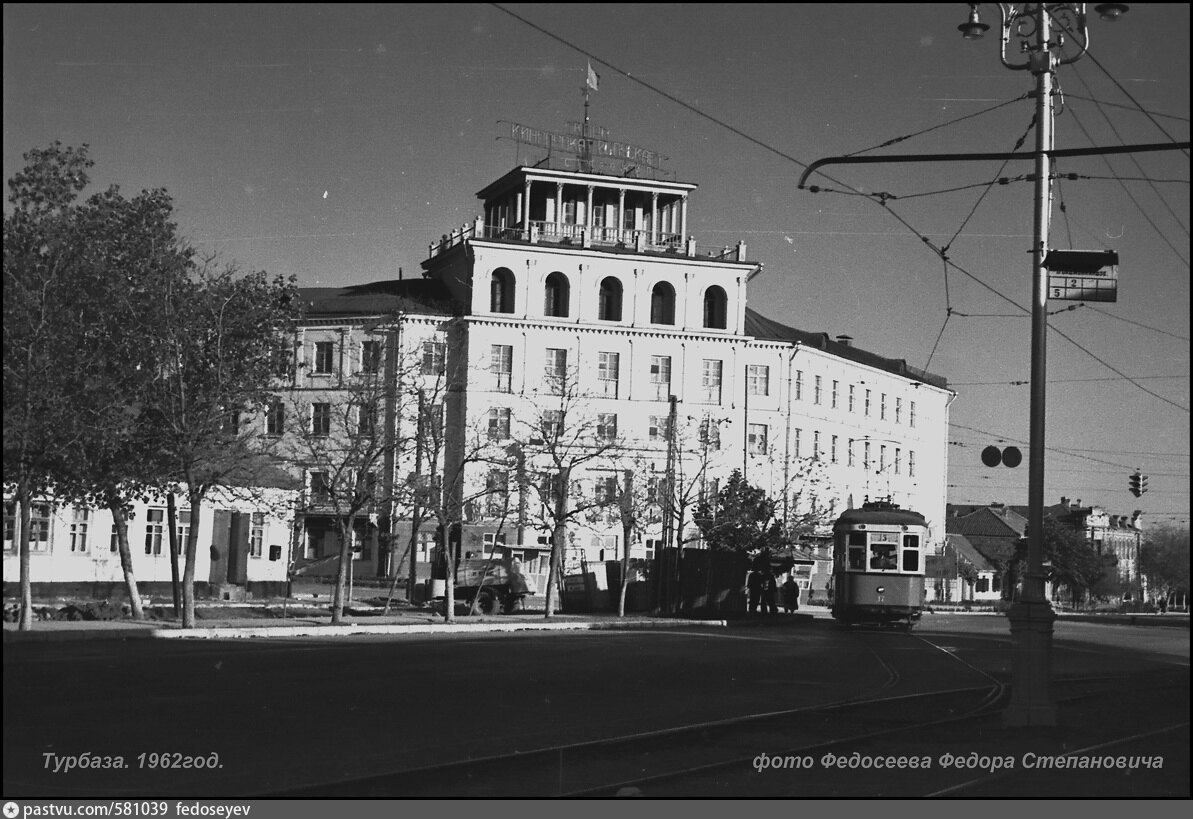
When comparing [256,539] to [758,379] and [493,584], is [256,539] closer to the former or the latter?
[493,584]

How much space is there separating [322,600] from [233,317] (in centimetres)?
1807

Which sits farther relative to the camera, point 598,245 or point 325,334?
point 598,245

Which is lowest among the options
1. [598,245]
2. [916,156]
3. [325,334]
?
[916,156]

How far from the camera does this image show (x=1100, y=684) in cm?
2362

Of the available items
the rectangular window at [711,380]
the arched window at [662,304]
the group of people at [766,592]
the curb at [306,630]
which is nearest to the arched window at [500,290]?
the arched window at [662,304]

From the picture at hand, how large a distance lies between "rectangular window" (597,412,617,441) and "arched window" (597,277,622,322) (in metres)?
5.40

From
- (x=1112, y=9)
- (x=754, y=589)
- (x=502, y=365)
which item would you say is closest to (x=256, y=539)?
(x=754, y=589)

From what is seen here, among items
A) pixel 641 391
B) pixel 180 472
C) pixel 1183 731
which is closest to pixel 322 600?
pixel 180 472

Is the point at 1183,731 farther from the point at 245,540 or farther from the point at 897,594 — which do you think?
the point at 245,540

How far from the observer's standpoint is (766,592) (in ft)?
162

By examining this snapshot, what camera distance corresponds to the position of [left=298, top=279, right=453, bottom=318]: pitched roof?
66.6 meters

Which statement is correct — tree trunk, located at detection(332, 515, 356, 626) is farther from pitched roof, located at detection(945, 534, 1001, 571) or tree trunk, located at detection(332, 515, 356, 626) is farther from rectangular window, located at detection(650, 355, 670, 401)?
pitched roof, located at detection(945, 534, 1001, 571)

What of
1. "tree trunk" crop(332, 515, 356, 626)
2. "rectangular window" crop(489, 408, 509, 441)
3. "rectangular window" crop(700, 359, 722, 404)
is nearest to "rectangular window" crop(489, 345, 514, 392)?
"rectangular window" crop(489, 408, 509, 441)

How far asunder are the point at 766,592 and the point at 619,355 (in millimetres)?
22627
